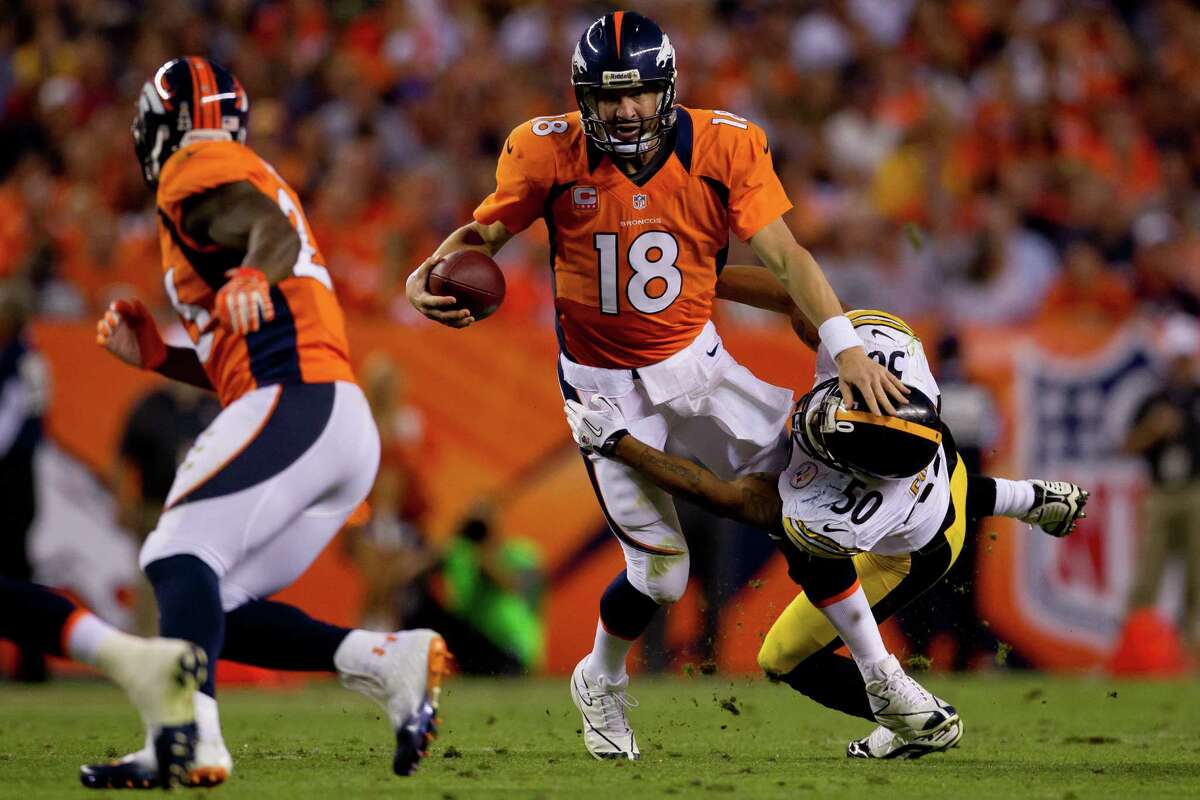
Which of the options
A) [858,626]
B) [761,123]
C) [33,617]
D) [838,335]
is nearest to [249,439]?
[33,617]

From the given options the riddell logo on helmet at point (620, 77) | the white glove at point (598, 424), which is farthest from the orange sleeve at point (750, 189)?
the white glove at point (598, 424)

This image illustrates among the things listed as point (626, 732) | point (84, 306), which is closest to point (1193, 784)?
point (626, 732)

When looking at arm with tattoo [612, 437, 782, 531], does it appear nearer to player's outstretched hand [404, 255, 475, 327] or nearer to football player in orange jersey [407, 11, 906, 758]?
football player in orange jersey [407, 11, 906, 758]

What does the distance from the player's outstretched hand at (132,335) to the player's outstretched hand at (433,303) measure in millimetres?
788

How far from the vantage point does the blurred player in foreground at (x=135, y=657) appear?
14.0 feet

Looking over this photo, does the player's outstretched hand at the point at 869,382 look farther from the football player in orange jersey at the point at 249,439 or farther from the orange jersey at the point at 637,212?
the football player in orange jersey at the point at 249,439

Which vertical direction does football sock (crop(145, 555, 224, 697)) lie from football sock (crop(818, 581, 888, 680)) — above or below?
above

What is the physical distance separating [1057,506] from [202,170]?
3061 millimetres

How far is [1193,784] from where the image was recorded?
5020 mm

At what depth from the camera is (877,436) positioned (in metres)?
5.19

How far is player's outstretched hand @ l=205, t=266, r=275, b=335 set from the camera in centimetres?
446

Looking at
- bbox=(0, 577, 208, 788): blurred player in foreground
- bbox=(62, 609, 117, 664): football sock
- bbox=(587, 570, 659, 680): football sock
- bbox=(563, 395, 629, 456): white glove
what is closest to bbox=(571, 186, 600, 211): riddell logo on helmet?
bbox=(563, 395, 629, 456): white glove

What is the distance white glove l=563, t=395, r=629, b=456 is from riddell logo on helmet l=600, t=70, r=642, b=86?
1017 millimetres

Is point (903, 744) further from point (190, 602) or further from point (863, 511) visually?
point (190, 602)
